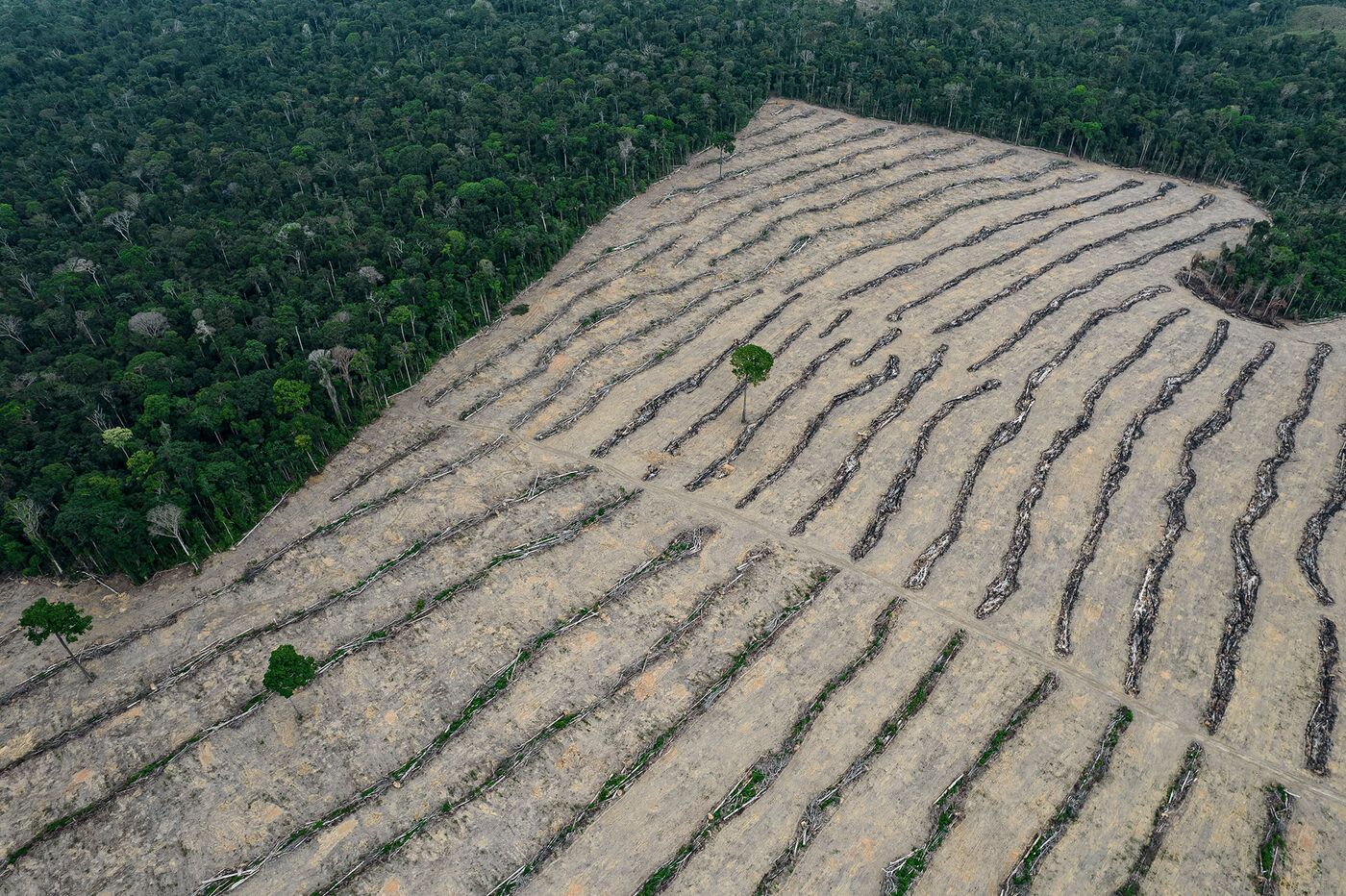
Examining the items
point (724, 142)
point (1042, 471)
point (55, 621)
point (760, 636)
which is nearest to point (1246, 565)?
point (1042, 471)

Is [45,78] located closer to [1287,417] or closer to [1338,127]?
[1287,417]

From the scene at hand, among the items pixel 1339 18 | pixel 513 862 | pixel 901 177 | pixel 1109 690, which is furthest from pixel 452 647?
pixel 1339 18

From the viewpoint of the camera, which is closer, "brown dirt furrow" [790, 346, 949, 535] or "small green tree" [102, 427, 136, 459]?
"small green tree" [102, 427, 136, 459]

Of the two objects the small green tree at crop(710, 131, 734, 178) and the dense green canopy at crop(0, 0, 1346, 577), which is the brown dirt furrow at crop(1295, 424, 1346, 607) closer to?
the dense green canopy at crop(0, 0, 1346, 577)

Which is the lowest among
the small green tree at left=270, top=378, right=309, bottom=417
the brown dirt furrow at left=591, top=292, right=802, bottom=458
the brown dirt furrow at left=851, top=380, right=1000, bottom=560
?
the brown dirt furrow at left=851, top=380, right=1000, bottom=560

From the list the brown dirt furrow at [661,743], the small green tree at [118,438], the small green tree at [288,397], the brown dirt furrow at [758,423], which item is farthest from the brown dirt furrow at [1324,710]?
the small green tree at [118,438]

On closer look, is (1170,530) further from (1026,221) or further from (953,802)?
(1026,221)

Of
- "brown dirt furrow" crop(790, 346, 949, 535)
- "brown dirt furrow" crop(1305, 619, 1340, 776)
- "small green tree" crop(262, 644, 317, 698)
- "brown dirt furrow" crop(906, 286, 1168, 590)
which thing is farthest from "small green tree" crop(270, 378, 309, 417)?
"brown dirt furrow" crop(1305, 619, 1340, 776)
